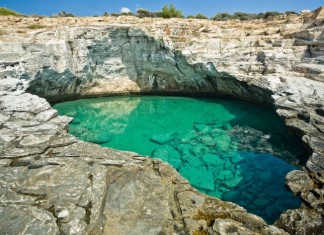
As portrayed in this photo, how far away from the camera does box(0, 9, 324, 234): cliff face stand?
4770 mm

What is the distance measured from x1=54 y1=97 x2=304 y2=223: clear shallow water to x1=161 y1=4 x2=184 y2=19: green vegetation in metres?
12.5

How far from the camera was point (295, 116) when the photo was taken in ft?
35.4

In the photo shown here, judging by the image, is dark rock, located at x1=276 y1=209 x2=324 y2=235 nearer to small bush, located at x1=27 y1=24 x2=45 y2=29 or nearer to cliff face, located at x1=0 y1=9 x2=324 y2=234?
cliff face, located at x1=0 y1=9 x2=324 y2=234

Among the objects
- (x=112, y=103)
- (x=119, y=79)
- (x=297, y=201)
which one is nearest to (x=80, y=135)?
(x=112, y=103)

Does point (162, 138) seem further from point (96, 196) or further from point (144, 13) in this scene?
point (144, 13)

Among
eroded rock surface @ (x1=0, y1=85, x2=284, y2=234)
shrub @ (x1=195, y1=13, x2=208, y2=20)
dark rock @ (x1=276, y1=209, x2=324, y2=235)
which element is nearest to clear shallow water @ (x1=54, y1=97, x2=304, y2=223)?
dark rock @ (x1=276, y1=209, x2=324, y2=235)

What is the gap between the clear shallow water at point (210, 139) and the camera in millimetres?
8735

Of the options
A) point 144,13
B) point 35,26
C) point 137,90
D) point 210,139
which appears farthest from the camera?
point 144,13

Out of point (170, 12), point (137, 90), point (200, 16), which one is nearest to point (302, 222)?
point (137, 90)

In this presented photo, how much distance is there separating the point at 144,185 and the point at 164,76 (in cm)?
1492

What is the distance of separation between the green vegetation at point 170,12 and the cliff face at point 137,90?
28.4 feet

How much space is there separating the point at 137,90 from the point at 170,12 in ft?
40.7

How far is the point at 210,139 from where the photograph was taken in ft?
40.3

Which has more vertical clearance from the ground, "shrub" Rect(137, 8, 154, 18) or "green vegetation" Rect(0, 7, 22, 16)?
"shrub" Rect(137, 8, 154, 18)
